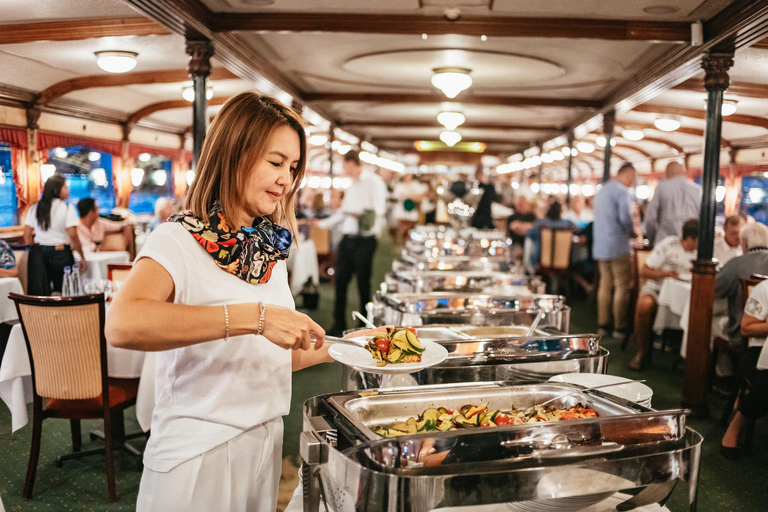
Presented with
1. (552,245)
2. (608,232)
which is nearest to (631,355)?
(608,232)

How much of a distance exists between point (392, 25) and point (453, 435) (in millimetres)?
3617

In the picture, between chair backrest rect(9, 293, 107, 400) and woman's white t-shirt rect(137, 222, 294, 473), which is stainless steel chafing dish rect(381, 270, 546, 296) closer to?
chair backrest rect(9, 293, 107, 400)

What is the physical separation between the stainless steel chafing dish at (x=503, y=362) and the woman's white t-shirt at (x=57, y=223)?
10.3ft

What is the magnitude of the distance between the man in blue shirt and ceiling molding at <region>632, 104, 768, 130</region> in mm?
2405

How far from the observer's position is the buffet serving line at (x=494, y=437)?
2.93 ft

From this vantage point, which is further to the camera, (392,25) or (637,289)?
(637,289)

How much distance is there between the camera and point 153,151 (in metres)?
10.5

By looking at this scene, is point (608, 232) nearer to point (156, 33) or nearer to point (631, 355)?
point (631, 355)

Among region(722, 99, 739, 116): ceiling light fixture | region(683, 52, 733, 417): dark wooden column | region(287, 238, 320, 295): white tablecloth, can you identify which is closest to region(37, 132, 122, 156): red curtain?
region(287, 238, 320, 295): white tablecloth

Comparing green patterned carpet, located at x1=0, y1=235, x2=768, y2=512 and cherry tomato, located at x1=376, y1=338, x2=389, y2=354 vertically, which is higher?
cherry tomato, located at x1=376, y1=338, x2=389, y2=354

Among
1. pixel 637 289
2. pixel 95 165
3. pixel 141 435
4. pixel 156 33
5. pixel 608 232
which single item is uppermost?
pixel 156 33

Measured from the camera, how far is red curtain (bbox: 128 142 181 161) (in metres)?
9.63

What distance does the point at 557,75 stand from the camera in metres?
5.89

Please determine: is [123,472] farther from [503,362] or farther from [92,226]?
[92,226]
